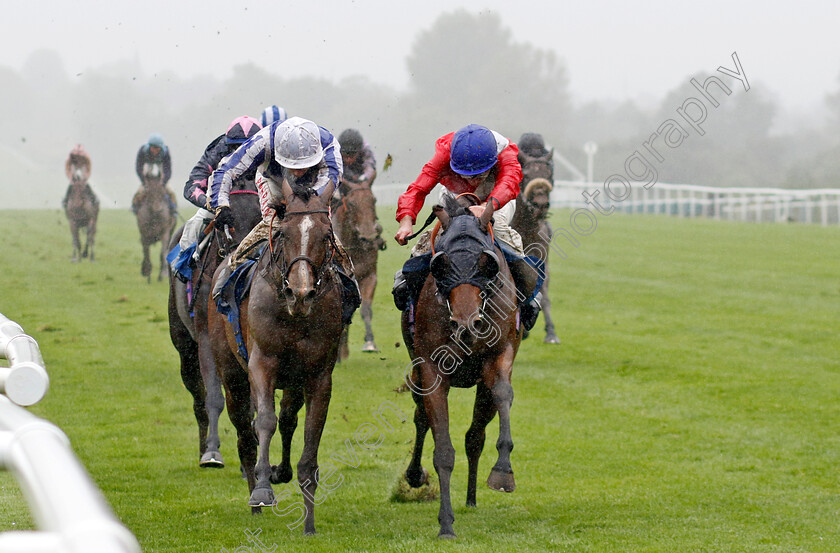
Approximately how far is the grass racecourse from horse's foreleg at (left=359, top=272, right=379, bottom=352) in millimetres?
249

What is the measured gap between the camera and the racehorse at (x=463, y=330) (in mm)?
5715

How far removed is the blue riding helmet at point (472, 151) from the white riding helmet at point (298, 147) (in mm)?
801

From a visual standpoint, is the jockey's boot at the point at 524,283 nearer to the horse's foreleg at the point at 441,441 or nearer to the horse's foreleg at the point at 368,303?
the horse's foreleg at the point at 441,441

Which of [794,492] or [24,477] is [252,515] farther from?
[24,477]

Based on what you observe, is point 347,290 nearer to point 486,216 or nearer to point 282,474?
point 486,216

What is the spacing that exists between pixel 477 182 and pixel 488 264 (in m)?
0.92

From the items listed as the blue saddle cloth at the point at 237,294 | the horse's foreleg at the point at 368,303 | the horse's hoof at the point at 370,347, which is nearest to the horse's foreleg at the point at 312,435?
the blue saddle cloth at the point at 237,294

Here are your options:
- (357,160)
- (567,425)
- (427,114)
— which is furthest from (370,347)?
(427,114)

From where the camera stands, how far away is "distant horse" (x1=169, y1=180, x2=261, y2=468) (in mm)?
7129

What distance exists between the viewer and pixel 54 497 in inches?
58.0

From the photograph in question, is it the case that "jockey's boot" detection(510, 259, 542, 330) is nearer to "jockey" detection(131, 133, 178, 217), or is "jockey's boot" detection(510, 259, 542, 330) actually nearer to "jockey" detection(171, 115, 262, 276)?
"jockey" detection(171, 115, 262, 276)

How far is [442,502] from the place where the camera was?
5957 millimetres

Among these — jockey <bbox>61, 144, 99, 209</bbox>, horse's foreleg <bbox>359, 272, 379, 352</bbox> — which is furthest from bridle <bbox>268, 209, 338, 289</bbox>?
jockey <bbox>61, 144, 99, 209</bbox>

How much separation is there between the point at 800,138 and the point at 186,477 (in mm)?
65071
